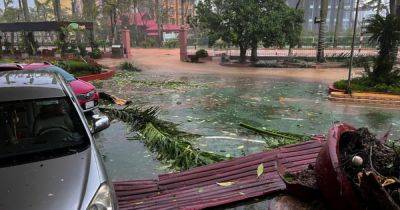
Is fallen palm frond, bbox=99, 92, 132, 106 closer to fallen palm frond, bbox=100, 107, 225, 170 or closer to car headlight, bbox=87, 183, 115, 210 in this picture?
fallen palm frond, bbox=100, 107, 225, 170

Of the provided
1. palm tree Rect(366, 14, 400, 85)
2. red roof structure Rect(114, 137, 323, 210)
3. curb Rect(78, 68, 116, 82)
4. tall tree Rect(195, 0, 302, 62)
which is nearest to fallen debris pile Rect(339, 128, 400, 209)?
red roof structure Rect(114, 137, 323, 210)

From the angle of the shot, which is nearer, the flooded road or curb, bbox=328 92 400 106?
the flooded road

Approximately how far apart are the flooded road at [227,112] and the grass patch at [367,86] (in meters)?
0.80

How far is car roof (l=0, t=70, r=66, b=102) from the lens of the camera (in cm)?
454

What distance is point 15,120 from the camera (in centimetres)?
452

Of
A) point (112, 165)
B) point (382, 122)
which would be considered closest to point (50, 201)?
point (112, 165)

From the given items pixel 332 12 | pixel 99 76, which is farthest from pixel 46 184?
pixel 332 12

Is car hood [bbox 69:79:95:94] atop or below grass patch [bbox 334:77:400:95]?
atop

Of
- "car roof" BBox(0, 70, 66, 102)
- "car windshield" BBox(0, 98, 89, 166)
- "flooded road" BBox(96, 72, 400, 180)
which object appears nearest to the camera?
"car windshield" BBox(0, 98, 89, 166)

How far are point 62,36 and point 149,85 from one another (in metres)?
15.2

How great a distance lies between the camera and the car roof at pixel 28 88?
179 inches

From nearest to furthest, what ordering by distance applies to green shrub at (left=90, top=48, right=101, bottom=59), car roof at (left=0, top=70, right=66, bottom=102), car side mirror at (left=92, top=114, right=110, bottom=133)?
car roof at (left=0, top=70, right=66, bottom=102)
car side mirror at (left=92, top=114, right=110, bottom=133)
green shrub at (left=90, top=48, right=101, bottom=59)

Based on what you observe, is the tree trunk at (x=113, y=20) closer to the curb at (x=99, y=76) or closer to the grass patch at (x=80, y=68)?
the curb at (x=99, y=76)

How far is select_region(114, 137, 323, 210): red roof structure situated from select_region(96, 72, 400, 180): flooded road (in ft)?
2.93
